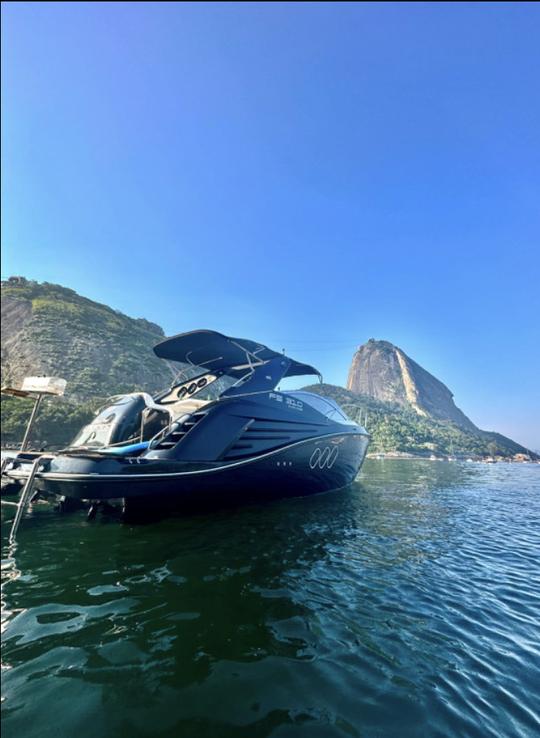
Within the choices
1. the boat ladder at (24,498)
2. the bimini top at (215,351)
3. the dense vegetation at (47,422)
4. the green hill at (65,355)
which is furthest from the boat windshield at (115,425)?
the green hill at (65,355)

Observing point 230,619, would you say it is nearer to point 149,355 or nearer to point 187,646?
point 187,646

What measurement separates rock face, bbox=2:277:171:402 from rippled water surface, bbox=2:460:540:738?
6233 cm

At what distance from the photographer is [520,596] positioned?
512cm

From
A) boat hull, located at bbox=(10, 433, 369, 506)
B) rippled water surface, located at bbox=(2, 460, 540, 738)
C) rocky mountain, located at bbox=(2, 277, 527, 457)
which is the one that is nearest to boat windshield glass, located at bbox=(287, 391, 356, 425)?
boat hull, located at bbox=(10, 433, 369, 506)

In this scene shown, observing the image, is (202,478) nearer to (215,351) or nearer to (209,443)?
(209,443)

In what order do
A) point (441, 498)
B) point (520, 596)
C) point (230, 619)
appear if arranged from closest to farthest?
1. point (230, 619)
2. point (520, 596)
3. point (441, 498)

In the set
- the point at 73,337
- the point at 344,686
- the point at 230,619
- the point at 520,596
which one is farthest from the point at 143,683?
the point at 73,337

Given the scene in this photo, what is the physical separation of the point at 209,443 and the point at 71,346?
80442 mm

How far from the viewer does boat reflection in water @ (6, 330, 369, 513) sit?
26.2 feet

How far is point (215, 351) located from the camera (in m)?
12.4

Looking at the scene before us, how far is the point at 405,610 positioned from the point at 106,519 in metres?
7.84

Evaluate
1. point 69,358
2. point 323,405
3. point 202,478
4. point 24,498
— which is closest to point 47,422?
point 69,358

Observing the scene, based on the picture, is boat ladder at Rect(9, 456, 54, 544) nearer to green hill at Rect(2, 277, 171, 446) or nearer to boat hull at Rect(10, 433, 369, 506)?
boat hull at Rect(10, 433, 369, 506)

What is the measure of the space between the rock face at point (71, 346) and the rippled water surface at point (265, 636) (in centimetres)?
6233
